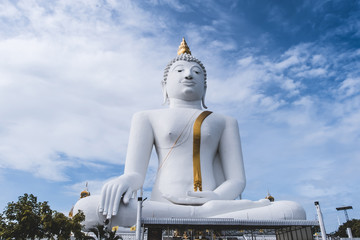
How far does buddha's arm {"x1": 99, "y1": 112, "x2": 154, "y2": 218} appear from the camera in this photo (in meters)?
7.46

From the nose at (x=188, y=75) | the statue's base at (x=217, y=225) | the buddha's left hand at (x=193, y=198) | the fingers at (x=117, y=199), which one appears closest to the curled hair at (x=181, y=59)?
the nose at (x=188, y=75)

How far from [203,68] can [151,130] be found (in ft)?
10.7

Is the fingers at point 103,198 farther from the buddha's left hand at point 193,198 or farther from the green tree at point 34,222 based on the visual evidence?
the buddha's left hand at point 193,198

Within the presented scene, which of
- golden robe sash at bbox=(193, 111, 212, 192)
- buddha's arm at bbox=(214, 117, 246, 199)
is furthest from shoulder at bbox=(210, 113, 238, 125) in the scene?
golden robe sash at bbox=(193, 111, 212, 192)

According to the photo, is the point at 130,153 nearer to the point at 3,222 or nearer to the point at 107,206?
the point at 107,206

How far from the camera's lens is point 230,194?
883 centimetres

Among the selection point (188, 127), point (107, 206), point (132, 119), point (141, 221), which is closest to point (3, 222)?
point (107, 206)

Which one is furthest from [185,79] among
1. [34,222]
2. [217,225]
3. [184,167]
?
[34,222]

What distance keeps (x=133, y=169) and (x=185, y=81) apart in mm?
3492

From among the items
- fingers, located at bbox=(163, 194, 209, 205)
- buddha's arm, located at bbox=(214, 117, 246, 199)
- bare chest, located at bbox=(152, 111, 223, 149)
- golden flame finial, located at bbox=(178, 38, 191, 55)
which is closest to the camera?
fingers, located at bbox=(163, 194, 209, 205)

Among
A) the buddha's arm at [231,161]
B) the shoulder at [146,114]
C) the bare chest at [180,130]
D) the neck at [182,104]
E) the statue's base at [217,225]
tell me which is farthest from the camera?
the neck at [182,104]

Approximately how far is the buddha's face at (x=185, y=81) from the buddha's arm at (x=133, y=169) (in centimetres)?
149

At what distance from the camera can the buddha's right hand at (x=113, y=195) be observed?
289 inches

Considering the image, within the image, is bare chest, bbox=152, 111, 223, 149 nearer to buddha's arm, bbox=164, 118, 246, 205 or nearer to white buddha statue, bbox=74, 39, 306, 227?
white buddha statue, bbox=74, 39, 306, 227
